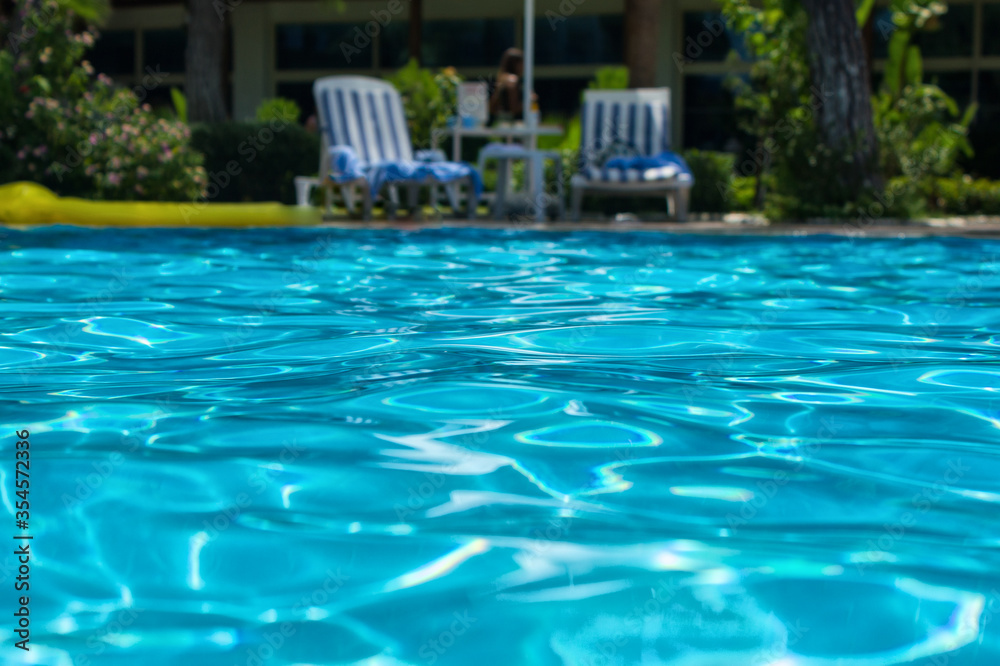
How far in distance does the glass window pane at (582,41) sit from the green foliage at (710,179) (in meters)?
7.46

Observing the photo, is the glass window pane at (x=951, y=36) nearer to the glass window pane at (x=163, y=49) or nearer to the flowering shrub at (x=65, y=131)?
the flowering shrub at (x=65, y=131)

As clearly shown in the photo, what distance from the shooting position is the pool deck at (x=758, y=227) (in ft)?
28.6

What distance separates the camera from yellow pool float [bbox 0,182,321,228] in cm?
906

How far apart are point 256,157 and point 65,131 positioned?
2.48 metres

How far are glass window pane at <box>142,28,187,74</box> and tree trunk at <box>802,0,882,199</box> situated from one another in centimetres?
1498

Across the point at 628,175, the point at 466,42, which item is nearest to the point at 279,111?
the point at 628,175

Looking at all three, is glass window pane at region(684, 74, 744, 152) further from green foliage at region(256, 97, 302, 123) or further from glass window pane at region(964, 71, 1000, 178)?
green foliage at region(256, 97, 302, 123)

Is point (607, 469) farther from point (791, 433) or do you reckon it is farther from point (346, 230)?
point (346, 230)

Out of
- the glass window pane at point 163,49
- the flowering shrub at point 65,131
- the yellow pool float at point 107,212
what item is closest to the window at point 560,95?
the glass window pane at point 163,49

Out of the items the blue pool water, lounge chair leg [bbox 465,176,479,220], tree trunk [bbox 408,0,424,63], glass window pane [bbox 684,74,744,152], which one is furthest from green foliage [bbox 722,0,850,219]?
tree trunk [bbox 408,0,424,63]

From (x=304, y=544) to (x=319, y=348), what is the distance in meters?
1.73

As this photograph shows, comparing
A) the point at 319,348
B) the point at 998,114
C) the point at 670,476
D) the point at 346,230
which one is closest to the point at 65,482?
the point at 670,476

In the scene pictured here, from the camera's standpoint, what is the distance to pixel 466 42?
19984mm

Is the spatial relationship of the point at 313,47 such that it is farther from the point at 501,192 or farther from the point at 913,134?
the point at 913,134
